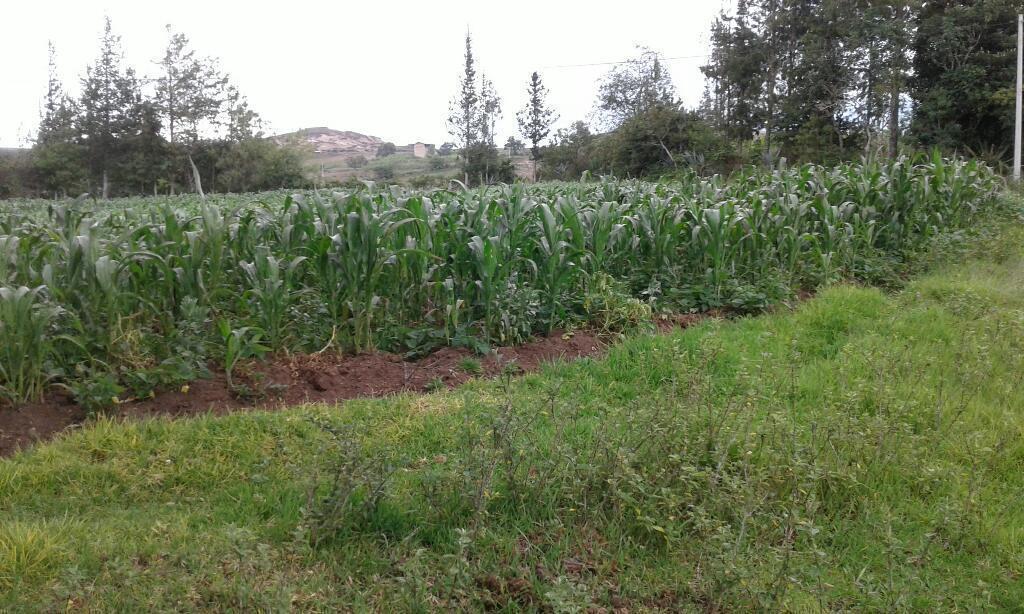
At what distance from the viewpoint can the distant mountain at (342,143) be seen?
72.1 m

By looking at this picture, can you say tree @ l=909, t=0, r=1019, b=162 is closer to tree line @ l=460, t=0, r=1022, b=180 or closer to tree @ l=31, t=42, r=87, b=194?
tree line @ l=460, t=0, r=1022, b=180

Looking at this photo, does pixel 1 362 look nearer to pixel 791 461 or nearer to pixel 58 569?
pixel 58 569

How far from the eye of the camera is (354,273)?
4.97 m

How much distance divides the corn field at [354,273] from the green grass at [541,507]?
2.58 ft

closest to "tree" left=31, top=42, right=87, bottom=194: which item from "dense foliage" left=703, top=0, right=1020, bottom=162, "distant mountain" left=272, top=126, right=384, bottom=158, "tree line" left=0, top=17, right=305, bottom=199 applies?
"tree line" left=0, top=17, right=305, bottom=199

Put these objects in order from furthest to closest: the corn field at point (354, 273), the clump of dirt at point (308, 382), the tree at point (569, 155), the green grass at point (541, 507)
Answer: the tree at point (569, 155), the corn field at point (354, 273), the clump of dirt at point (308, 382), the green grass at point (541, 507)

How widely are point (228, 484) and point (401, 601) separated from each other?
1386 mm

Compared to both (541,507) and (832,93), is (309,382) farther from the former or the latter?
(832,93)

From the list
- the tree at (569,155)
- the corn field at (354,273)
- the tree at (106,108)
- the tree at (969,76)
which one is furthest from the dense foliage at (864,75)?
the tree at (106,108)

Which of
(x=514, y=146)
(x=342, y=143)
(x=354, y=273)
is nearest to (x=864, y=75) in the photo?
(x=514, y=146)

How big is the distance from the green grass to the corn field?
0.79m

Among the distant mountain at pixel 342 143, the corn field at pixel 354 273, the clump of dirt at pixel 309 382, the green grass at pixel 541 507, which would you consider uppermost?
the distant mountain at pixel 342 143

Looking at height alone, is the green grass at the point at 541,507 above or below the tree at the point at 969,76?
below

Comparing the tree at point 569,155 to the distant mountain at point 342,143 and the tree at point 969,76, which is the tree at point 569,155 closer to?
the tree at point 969,76
